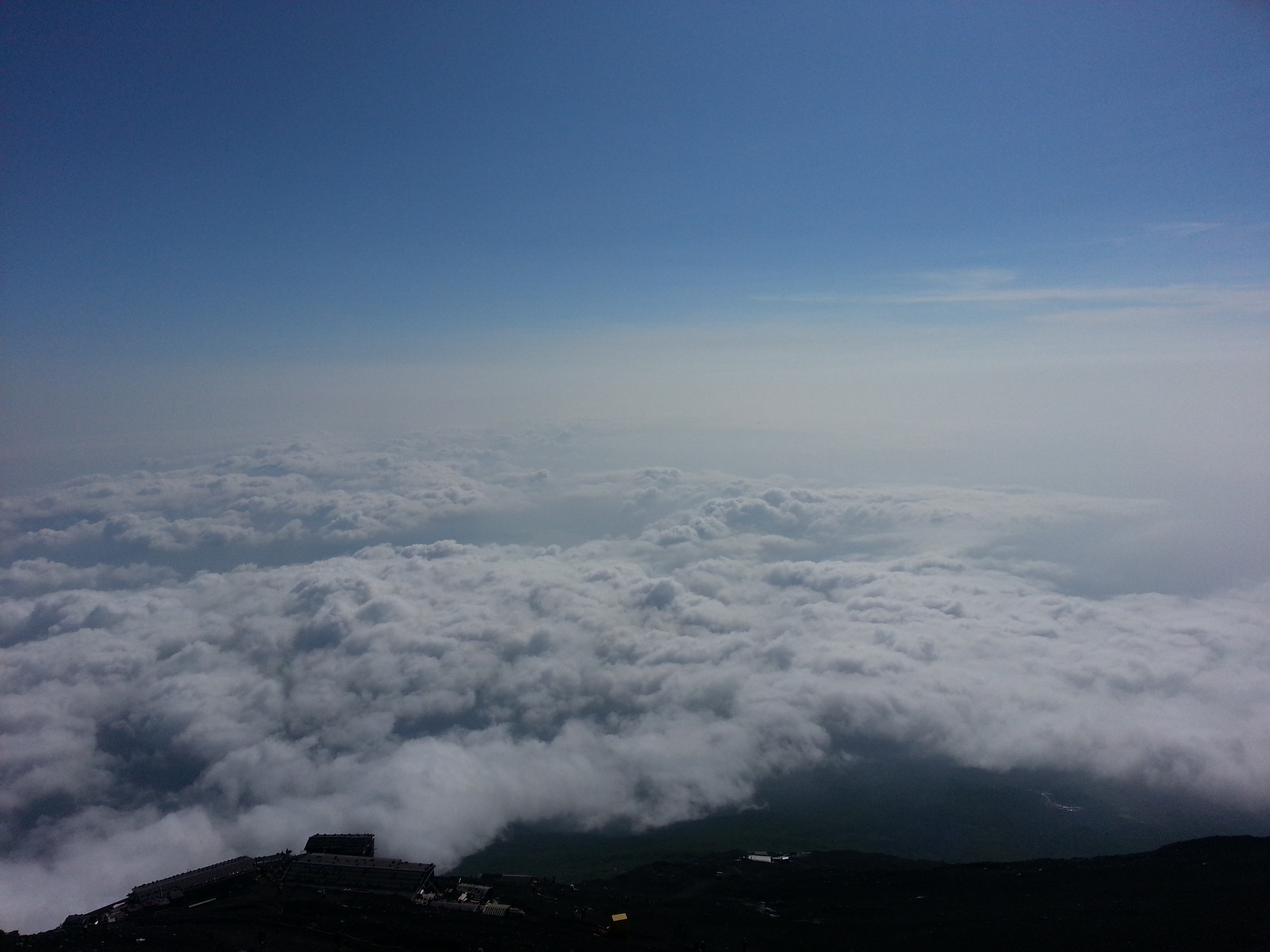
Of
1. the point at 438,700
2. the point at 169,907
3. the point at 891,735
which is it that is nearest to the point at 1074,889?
the point at 891,735

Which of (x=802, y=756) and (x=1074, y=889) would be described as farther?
(x=802, y=756)

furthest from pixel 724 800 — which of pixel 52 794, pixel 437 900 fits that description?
pixel 52 794

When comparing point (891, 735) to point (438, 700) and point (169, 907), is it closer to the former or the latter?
point (438, 700)

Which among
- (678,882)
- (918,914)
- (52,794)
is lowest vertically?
(52,794)

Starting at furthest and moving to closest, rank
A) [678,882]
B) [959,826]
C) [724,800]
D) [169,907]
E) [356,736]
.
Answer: [356,736] → [724,800] → [959,826] → [678,882] → [169,907]

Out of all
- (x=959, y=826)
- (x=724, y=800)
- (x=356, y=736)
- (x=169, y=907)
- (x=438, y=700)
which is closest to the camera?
(x=169, y=907)

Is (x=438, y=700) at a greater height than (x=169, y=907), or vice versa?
(x=169, y=907)

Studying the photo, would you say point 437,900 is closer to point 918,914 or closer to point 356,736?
point 918,914
